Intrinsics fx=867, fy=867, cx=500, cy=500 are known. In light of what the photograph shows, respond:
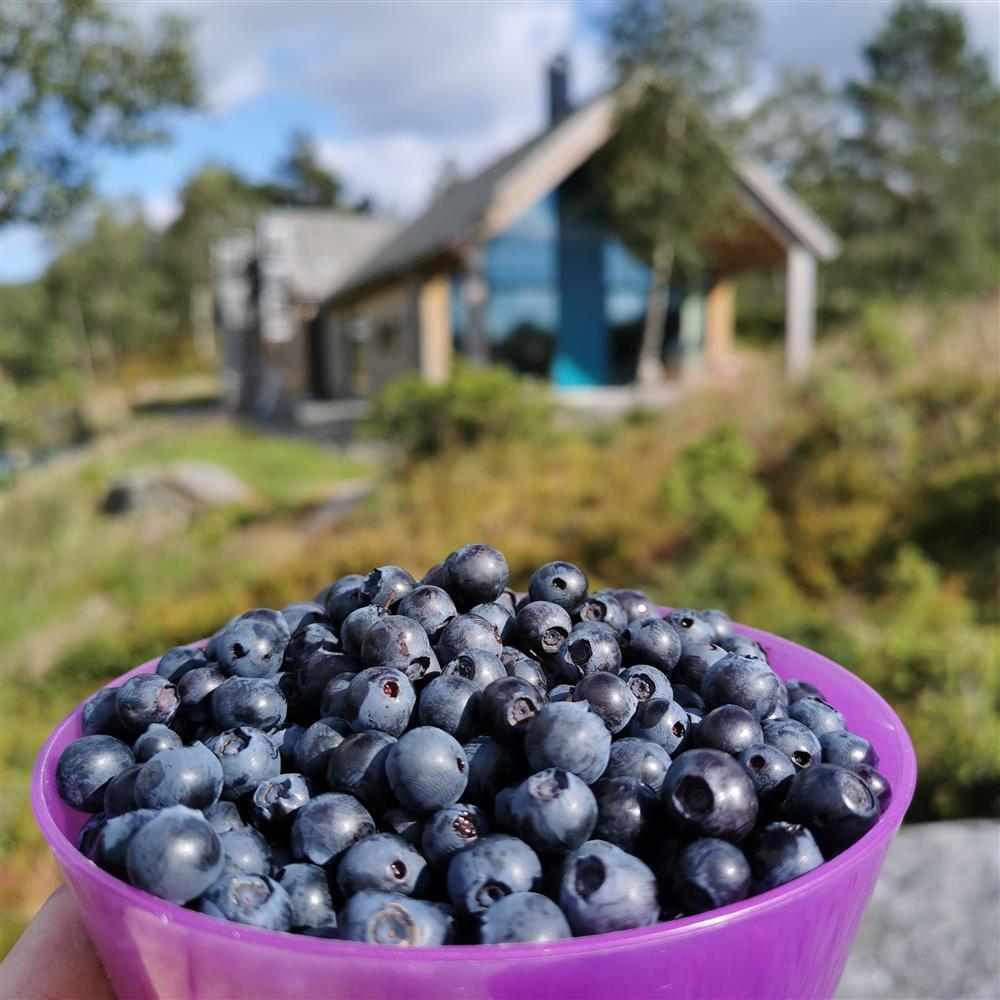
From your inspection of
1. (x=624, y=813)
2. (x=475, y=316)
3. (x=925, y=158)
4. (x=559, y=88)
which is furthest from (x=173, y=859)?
(x=925, y=158)

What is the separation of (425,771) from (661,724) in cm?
27

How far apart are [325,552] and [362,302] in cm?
1216

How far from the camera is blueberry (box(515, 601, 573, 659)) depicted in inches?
41.4

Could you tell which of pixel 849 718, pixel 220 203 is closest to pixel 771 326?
pixel 849 718

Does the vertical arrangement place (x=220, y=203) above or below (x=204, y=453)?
above

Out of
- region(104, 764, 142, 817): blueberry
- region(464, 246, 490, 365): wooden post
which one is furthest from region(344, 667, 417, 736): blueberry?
region(464, 246, 490, 365): wooden post

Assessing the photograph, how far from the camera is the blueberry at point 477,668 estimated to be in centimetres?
94

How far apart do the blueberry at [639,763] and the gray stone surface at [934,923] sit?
131 centimetres

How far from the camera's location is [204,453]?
14.7m

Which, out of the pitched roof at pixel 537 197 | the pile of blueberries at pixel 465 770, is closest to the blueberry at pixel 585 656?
the pile of blueberries at pixel 465 770

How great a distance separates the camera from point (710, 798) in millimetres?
764

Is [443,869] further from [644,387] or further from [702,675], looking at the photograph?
[644,387]

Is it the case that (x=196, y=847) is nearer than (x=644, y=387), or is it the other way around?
(x=196, y=847)

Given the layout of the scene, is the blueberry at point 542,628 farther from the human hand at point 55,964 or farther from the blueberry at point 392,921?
the human hand at point 55,964
